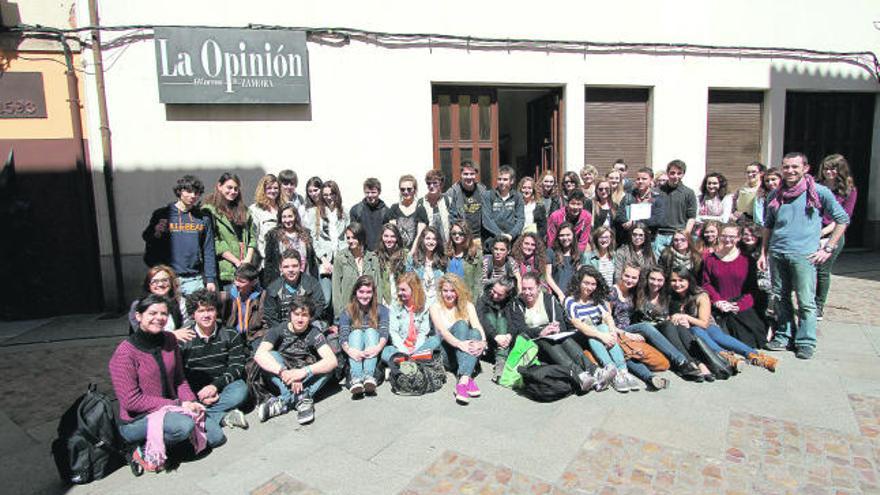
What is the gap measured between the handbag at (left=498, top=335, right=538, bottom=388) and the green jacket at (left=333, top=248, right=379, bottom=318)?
5.03 feet

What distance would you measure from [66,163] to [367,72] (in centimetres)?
414

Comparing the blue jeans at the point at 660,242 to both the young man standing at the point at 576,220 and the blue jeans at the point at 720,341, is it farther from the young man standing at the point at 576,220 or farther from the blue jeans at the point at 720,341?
the blue jeans at the point at 720,341

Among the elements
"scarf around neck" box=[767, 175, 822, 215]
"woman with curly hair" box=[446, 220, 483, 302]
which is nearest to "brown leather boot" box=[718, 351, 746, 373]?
"scarf around neck" box=[767, 175, 822, 215]

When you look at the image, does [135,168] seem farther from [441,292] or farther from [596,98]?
[596,98]

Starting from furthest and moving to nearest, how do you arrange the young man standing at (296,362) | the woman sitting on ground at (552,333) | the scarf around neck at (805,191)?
the scarf around neck at (805,191) < the woman sitting on ground at (552,333) < the young man standing at (296,362)

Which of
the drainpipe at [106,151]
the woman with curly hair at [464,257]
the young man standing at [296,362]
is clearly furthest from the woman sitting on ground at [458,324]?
the drainpipe at [106,151]

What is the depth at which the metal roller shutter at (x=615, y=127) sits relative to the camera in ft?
26.7

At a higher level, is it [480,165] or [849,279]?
[480,165]

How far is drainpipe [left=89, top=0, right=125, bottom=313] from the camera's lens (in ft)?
21.1

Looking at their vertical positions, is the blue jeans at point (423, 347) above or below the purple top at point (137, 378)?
below

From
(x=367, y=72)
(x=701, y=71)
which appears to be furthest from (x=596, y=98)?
(x=367, y=72)

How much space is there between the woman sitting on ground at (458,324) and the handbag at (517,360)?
0.25 meters

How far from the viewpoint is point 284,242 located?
508 centimetres

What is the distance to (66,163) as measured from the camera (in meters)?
6.72
